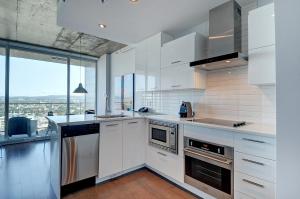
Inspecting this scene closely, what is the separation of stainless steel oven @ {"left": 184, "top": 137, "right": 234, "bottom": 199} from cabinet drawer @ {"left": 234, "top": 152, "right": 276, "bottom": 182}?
8cm

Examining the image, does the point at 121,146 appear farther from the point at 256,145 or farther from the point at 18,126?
the point at 18,126

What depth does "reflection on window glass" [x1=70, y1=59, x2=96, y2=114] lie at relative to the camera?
5.41 meters

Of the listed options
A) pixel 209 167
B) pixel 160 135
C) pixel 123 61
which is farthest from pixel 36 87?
pixel 209 167

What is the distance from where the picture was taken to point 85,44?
4637 millimetres

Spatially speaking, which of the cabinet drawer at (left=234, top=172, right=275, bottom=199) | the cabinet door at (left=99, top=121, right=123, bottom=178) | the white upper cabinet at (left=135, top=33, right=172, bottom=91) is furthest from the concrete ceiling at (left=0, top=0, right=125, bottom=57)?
the cabinet drawer at (left=234, top=172, right=275, bottom=199)

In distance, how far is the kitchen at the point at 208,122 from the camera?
65.7 inches

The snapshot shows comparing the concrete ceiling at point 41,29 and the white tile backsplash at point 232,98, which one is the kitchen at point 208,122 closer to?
the white tile backsplash at point 232,98

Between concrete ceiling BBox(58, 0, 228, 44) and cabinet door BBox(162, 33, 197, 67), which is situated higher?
concrete ceiling BBox(58, 0, 228, 44)

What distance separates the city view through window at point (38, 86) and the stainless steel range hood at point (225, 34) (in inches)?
177


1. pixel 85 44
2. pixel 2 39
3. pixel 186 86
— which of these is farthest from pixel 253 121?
pixel 2 39

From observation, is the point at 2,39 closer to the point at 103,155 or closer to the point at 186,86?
the point at 103,155

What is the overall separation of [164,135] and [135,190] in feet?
2.87

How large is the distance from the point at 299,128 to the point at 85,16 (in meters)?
2.82

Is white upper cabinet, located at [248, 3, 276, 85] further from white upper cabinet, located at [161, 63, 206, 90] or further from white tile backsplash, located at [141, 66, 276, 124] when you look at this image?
white upper cabinet, located at [161, 63, 206, 90]
